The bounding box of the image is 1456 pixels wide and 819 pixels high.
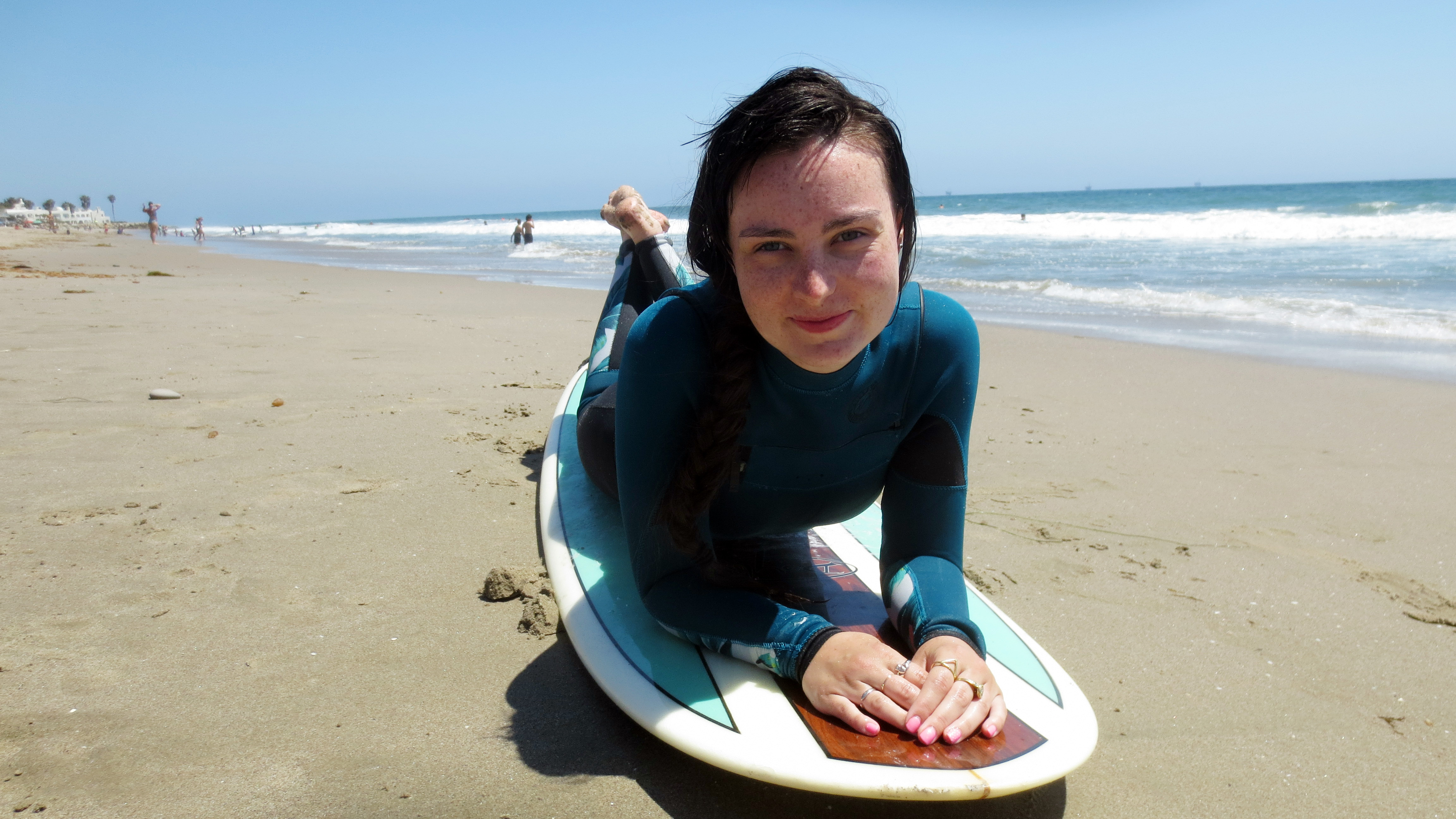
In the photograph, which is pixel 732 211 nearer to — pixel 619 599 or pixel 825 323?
pixel 825 323

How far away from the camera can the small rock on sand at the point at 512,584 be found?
8.08 ft

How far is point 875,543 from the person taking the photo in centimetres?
251

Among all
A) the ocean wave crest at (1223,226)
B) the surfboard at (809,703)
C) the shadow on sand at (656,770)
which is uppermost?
the ocean wave crest at (1223,226)

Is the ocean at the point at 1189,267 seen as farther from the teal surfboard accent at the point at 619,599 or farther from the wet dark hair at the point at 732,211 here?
the teal surfboard accent at the point at 619,599

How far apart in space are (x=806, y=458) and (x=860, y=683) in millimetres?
473

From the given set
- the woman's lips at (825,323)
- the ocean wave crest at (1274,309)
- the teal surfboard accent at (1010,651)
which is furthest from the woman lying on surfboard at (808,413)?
the ocean wave crest at (1274,309)

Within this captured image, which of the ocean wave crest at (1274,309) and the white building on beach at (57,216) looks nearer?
the ocean wave crest at (1274,309)

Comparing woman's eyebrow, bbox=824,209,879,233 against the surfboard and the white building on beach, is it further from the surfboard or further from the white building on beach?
the white building on beach

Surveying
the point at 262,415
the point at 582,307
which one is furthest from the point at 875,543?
the point at 582,307

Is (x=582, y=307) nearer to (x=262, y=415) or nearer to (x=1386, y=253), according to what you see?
(x=262, y=415)

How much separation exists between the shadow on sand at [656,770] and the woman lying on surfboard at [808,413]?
7.0 inches

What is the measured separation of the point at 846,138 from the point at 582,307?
805 centimetres

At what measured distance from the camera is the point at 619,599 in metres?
2.10

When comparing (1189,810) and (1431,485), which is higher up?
(1431,485)
